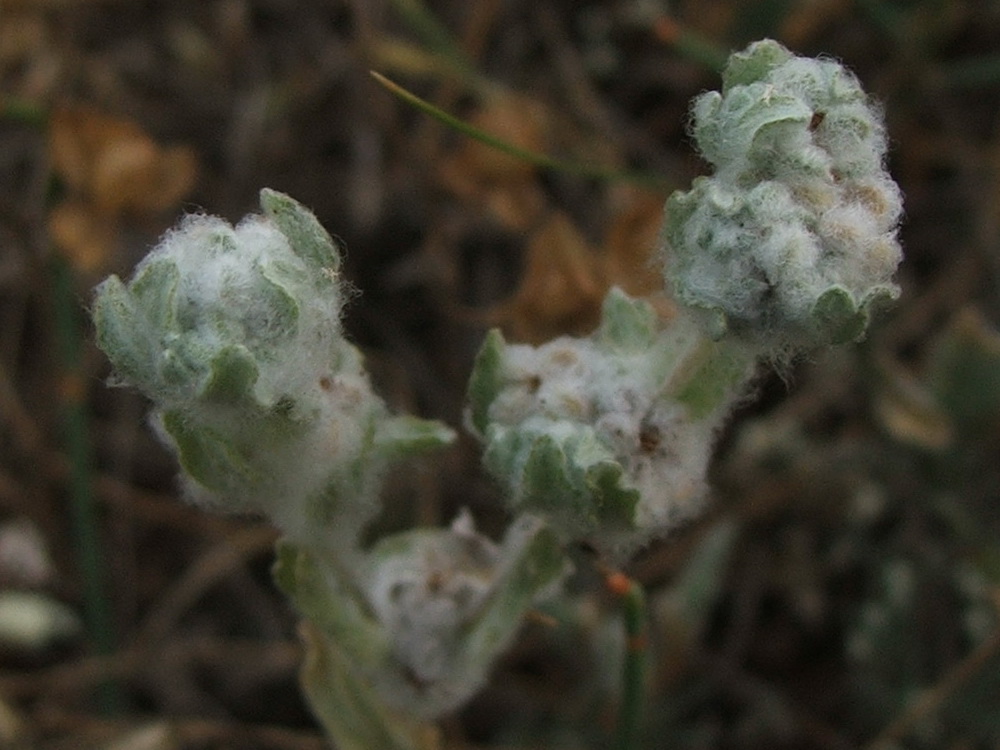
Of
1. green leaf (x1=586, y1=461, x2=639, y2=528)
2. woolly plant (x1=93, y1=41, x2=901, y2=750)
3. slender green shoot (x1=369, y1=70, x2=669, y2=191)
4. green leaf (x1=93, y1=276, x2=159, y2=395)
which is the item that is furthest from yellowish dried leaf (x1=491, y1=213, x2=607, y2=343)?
green leaf (x1=93, y1=276, x2=159, y2=395)

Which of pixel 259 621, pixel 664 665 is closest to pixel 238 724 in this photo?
pixel 259 621

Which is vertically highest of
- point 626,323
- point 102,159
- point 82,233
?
point 102,159

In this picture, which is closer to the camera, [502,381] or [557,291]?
[502,381]

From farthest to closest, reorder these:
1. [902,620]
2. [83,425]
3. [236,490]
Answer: [83,425]
[902,620]
[236,490]

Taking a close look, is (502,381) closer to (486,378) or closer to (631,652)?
(486,378)

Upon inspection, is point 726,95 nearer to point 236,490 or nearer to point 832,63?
point 832,63

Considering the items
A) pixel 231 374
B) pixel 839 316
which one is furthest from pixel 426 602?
pixel 839 316

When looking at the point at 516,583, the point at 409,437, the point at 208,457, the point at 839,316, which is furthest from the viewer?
the point at 516,583

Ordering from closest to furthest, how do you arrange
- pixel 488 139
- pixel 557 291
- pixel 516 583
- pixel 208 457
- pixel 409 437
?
pixel 208 457 → pixel 409 437 → pixel 516 583 → pixel 488 139 → pixel 557 291

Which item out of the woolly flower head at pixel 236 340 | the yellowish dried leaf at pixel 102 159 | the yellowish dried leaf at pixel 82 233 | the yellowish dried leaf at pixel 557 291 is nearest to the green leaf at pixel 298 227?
the woolly flower head at pixel 236 340
